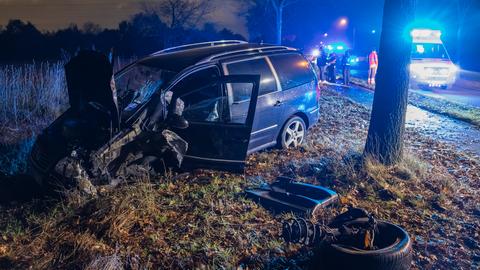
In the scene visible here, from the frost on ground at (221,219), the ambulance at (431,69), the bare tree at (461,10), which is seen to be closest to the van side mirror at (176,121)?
the frost on ground at (221,219)

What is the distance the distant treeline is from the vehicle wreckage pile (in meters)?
15.0

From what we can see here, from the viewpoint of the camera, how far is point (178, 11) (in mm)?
24172

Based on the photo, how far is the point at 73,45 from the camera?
21.2 metres

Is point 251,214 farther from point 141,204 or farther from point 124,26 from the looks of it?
point 124,26

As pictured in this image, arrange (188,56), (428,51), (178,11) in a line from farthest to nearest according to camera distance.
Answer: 1. (178,11)
2. (428,51)
3. (188,56)

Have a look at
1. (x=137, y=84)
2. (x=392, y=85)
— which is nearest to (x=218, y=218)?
(x=137, y=84)

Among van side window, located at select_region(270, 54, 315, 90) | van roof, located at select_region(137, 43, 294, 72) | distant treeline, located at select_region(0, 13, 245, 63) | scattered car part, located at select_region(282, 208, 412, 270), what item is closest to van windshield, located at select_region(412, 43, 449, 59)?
van side window, located at select_region(270, 54, 315, 90)

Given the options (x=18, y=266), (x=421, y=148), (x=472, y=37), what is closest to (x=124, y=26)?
(x=421, y=148)

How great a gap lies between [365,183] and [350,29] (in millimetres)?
28715

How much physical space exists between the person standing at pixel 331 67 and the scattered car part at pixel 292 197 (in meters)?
11.9

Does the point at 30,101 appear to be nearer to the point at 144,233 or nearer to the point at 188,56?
the point at 188,56

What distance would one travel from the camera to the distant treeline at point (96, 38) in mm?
20094

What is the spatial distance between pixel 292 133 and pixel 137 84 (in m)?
2.67

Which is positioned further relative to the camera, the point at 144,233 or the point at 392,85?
the point at 392,85
